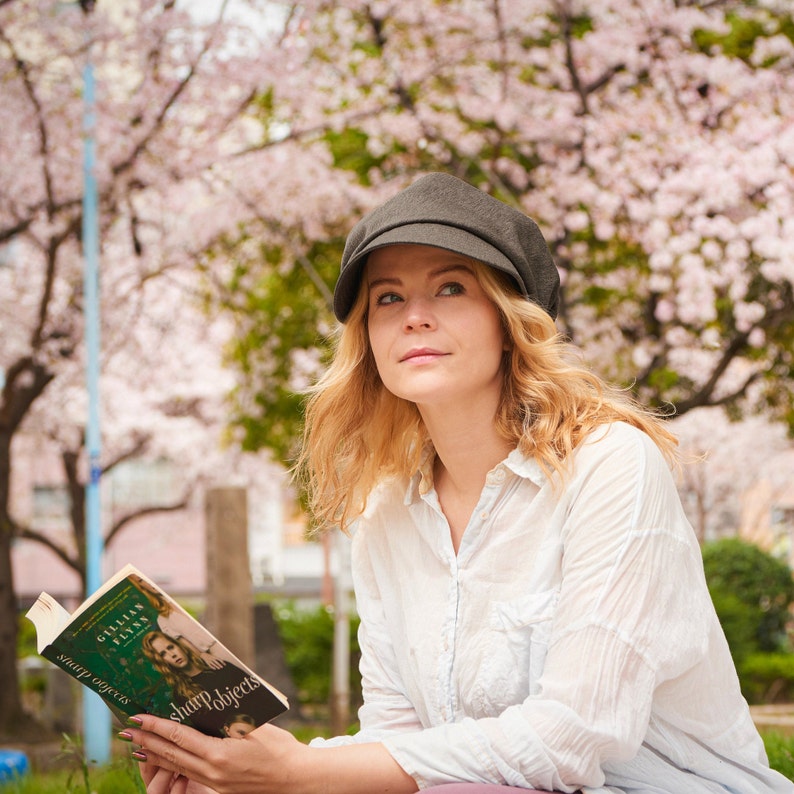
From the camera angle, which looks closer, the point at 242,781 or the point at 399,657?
the point at 242,781

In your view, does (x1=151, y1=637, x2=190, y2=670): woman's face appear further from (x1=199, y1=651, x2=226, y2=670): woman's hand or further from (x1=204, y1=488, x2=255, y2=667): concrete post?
(x1=204, y1=488, x2=255, y2=667): concrete post

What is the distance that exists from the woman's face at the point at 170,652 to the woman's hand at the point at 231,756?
16 cm

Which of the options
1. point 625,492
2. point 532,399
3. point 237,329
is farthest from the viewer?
point 237,329

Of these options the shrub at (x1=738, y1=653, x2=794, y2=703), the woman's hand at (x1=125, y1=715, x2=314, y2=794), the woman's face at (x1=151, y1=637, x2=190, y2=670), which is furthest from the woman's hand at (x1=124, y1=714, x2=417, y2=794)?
the shrub at (x1=738, y1=653, x2=794, y2=703)

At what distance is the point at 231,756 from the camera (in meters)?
1.80

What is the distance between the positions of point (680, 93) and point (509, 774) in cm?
810

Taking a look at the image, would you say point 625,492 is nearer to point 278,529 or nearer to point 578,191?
point 578,191

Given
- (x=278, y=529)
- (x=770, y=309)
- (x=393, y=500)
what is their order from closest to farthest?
(x=393, y=500) < (x=770, y=309) < (x=278, y=529)

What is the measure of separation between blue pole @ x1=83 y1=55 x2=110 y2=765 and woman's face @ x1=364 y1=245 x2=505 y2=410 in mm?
7822

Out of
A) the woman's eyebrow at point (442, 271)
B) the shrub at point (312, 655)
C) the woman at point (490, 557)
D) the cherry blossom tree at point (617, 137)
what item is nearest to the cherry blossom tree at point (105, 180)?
the cherry blossom tree at point (617, 137)

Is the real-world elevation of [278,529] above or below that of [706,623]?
above

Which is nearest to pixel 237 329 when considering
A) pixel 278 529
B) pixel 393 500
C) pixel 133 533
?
pixel 393 500

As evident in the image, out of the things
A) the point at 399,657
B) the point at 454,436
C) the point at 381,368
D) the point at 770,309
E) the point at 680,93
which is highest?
the point at 680,93

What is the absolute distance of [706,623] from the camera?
187 centimetres
